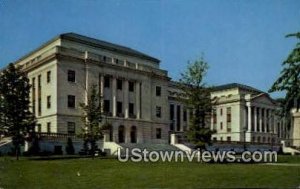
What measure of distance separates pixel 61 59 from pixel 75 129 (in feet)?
22.4

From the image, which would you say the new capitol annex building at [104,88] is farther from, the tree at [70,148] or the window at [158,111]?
the tree at [70,148]

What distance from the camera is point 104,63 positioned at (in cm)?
4766

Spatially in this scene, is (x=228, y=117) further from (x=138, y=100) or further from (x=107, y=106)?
(x=107, y=106)

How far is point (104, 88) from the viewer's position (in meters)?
47.8

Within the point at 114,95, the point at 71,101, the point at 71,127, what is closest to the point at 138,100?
the point at 114,95

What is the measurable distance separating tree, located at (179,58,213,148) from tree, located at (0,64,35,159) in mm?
10295

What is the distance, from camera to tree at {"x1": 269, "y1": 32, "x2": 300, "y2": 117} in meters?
10.5

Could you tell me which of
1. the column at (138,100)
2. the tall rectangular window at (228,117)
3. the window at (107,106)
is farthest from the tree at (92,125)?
the tall rectangular window at (228,117)

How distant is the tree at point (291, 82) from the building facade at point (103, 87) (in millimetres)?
26670

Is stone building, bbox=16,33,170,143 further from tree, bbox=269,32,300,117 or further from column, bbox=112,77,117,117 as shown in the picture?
tree, bbox=269,32,300,117

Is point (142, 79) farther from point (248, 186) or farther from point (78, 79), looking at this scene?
point (248, 186)

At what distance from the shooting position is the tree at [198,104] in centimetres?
2973

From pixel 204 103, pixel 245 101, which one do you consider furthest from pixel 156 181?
pixel 245 101

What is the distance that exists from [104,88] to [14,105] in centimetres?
1922
